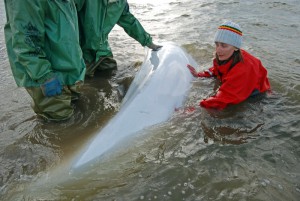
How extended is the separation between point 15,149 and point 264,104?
298 cm

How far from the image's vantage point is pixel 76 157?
130 inches

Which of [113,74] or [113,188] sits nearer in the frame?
[113,188]

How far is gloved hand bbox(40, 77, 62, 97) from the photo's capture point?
355 cm

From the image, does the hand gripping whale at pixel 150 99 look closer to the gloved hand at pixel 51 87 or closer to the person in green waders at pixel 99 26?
the person in green waders at pixel 99 26

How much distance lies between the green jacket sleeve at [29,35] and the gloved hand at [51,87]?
0.09 m

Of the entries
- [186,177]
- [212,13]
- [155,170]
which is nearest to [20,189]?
[155,170]

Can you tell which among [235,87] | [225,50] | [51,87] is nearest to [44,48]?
[51,87]

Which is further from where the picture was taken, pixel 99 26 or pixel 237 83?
pixel 99 26

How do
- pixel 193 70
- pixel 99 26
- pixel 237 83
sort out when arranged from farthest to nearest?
pixel 193 70, pixel 99 26, pixel 237 83

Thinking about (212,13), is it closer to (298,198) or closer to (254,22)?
(254,22)

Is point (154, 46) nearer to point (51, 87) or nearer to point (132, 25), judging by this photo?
point (132, 25)

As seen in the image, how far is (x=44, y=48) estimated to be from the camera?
3.58 m

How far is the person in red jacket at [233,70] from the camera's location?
3.88 m

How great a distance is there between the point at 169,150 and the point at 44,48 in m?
1.69
